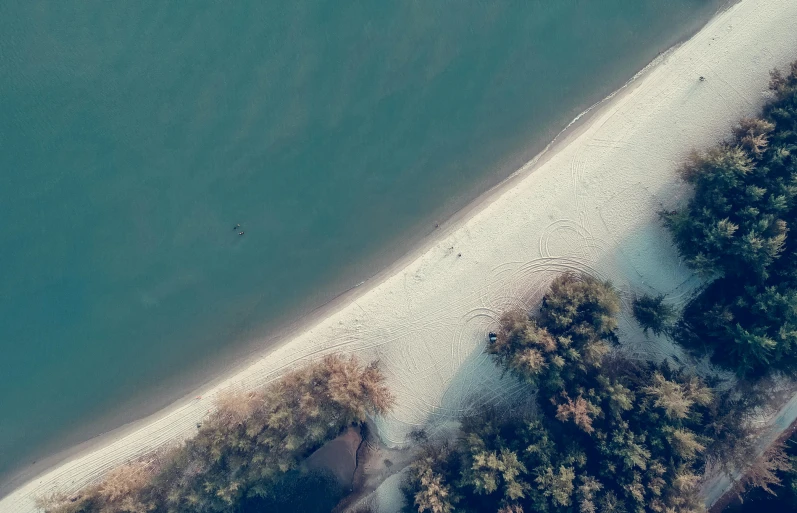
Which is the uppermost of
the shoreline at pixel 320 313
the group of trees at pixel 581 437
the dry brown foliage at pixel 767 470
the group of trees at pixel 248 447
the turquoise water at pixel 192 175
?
the turquoise water at pixel 192 175

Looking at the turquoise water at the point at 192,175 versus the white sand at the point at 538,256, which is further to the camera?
the turquoise water at the point at 192,175

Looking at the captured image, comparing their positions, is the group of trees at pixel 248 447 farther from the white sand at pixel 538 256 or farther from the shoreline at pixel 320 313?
the shoreline at pixel 320 313

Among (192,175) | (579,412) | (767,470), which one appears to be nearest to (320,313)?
(192,175)

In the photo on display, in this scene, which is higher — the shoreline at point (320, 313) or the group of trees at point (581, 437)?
the shoreline at point (320, 313)

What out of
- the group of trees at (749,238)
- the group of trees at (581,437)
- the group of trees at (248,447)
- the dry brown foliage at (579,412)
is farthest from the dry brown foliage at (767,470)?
the group of trees at (248,447)

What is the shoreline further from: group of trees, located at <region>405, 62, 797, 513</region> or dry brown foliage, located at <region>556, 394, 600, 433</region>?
dry brown foliage, located at <region>556, 394, 600, 433</region>

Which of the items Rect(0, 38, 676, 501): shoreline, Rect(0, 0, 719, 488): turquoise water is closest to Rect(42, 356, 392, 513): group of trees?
Rect(0, 38, 676, 501): shoreline
